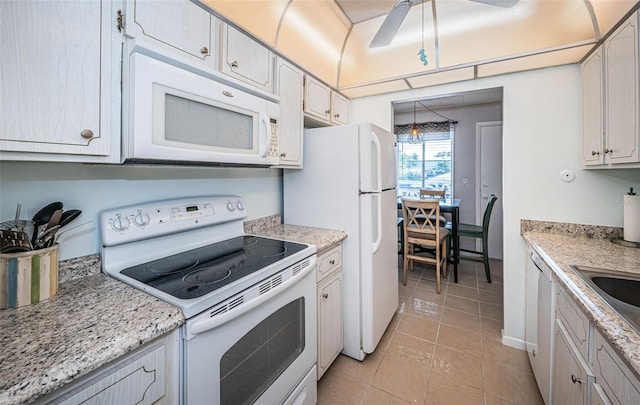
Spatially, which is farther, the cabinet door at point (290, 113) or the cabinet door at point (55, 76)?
the cabinet door at point (290, 113)

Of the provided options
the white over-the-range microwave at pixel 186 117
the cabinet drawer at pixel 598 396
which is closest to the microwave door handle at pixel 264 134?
the white over-the-range microwave at pixel 186 117

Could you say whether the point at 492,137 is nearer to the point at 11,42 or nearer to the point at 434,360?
the point at 434,360

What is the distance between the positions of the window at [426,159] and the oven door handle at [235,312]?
4044mm

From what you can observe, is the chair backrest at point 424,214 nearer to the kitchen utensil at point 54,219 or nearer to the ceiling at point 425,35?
the ceiling at point 425,35

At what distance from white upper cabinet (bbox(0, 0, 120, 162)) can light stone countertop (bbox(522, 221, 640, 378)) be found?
168 cm

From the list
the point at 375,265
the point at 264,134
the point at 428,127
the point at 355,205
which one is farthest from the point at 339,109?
the point at 428,127

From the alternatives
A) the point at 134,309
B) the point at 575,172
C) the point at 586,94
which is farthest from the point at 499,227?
the point at 134,309

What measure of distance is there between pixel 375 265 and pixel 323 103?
1.39 metres

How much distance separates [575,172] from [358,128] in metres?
1.62

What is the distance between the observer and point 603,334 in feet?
2.52

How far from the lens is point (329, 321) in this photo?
169 centimetres

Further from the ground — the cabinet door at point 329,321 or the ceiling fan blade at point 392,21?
the ceiling fan blade at point 392,21

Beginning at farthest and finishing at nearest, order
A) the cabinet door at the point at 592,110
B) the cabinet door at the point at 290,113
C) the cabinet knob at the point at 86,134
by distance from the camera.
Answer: the cabinet door at the point at 290,113 < the cabinet door at the point at 592,110 < the cabinet knob at the point at 86,134

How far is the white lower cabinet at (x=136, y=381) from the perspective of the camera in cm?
60
